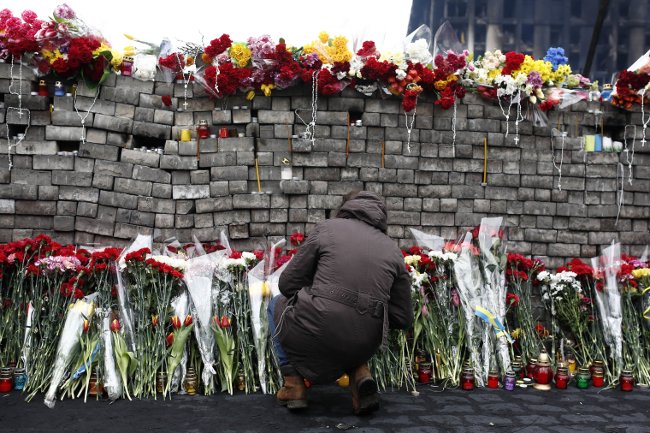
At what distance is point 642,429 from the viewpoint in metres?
3.95

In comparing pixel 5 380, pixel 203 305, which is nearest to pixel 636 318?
pixel 203 305

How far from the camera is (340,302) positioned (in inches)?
155

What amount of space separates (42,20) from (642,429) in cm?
550

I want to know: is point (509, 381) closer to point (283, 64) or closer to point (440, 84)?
point (440, 84)

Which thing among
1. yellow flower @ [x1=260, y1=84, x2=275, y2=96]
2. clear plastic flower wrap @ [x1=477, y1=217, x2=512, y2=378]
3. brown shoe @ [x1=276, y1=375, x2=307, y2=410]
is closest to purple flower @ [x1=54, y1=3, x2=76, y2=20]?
yellow flower @ [x1=260, y1=84, x2=275, y2=96]

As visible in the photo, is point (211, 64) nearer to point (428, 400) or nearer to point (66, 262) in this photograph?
point (66, 262)

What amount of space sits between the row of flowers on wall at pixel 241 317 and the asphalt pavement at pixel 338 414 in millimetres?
208

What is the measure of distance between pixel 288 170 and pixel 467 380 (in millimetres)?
2362

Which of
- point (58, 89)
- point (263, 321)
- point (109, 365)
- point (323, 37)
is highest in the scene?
point (323, 37)

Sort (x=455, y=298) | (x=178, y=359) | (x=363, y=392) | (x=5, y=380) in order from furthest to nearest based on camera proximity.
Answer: (x=455, y=298), (x=178, y=359), (x=5, y=380), (x=363, y=392)

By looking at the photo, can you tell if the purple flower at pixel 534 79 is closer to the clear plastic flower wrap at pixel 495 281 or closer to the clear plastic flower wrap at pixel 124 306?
the clear plastic flower wrap at pixel 495 281

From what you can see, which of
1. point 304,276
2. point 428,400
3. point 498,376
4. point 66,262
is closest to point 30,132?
point 66,262

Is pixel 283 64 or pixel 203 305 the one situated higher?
pixel 283 64

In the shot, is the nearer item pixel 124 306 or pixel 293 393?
pixel 293 393
